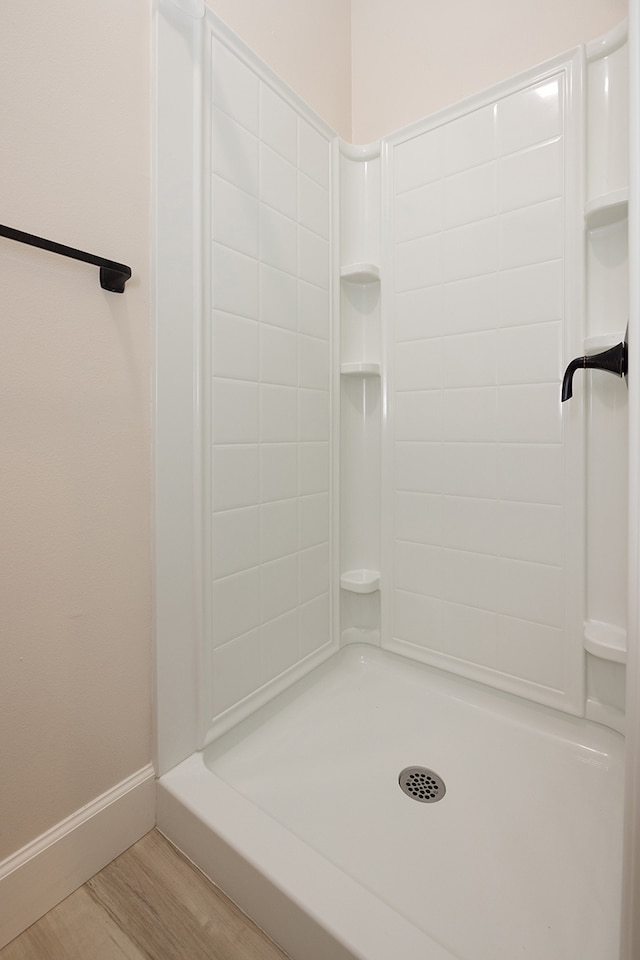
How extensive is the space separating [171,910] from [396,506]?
1089 mm

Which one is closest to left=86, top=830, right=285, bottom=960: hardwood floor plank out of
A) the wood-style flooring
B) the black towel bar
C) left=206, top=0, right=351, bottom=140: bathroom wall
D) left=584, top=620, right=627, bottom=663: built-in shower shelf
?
the wood-style flooring

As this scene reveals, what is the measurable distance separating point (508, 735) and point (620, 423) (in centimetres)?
87

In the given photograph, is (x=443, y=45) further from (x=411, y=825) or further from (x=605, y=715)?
(x=411, y=825)

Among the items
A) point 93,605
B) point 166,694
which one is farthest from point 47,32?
point 166,694

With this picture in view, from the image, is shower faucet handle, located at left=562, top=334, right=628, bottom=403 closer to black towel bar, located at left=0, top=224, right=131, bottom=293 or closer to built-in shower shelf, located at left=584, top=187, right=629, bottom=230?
built-in shower shelf, located at left=584, top=187, right=629, bottom=230

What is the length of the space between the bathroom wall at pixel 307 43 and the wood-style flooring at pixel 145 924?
1.93 metres

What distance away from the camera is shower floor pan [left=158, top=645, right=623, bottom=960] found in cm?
74

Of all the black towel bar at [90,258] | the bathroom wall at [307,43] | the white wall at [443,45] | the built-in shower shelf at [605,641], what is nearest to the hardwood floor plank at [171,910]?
the built-in shower shelf at [605,641]

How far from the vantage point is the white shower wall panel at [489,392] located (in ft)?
3.77

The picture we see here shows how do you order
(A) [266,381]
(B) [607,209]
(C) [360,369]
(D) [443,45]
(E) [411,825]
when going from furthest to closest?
(C) [360,369], (D) [443,45], (A) [266,381], (B) [607,209], (E) [411,825]

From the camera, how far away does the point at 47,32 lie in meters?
0.77

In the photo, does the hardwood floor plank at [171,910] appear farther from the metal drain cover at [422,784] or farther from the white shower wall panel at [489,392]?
the white shower wall panel at [489,392]

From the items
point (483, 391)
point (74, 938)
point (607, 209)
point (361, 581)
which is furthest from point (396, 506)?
point (74, 938)

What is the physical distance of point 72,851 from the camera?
86 cm
